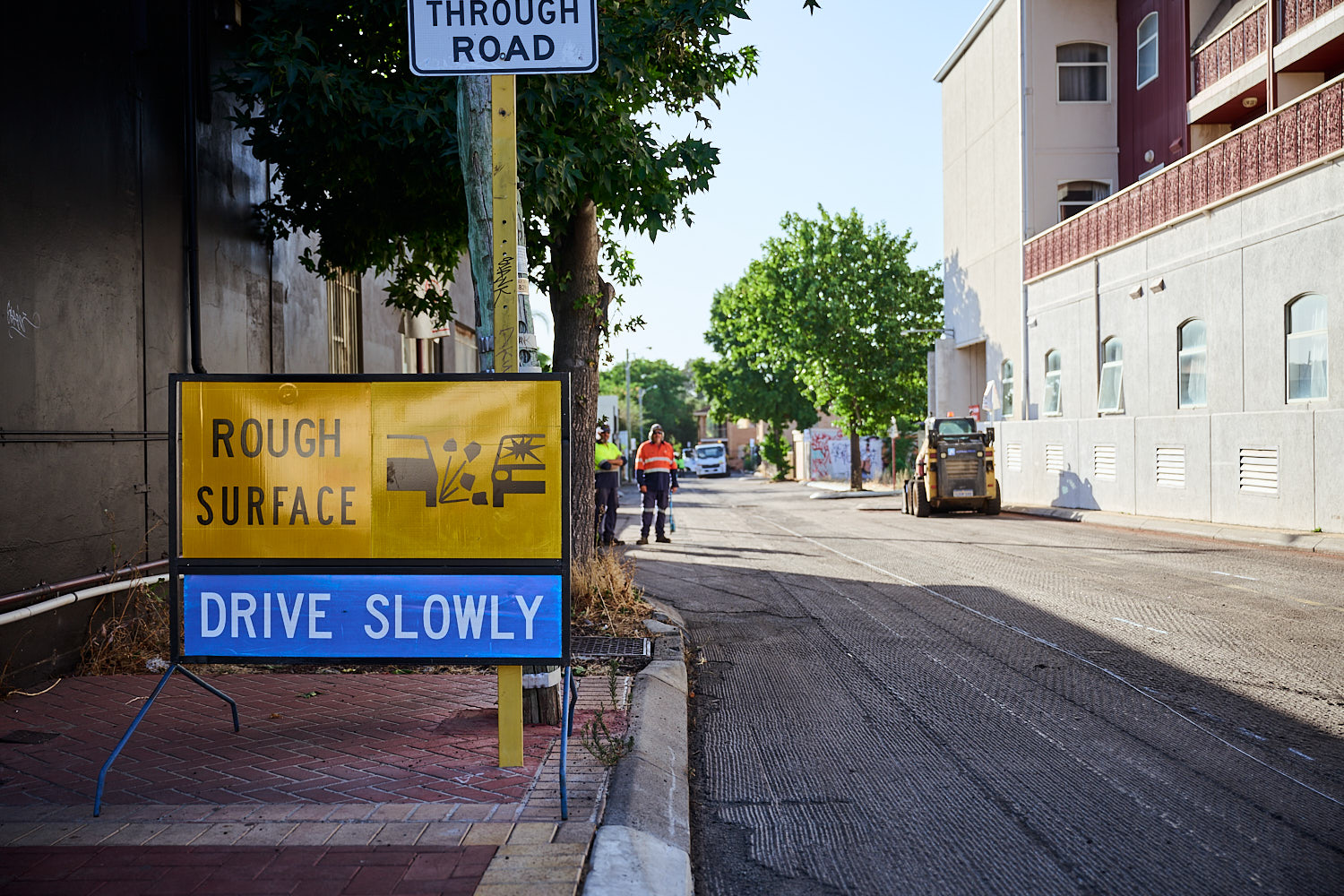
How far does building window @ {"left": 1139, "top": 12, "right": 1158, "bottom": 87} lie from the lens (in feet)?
86.2

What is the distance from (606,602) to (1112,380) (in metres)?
18.8

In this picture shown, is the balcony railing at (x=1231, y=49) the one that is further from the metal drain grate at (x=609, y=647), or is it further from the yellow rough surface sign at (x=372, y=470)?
the yellow rough surface sign at (x=372, y=470)

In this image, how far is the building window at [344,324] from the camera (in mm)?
12297

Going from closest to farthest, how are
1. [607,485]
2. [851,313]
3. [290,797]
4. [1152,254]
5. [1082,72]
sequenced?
[290,797] → [607,485] → [1152,254] → [1082,72] → [851,313]

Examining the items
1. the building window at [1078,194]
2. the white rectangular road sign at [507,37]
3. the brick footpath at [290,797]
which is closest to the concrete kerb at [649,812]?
the brick footpath at [290,797]

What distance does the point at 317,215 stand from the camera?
9336 millimetres

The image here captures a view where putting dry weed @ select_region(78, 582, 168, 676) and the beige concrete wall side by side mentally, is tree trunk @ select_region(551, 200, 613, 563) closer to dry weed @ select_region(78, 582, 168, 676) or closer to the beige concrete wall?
dry weed @ select_region(78, 582, 168, 676)

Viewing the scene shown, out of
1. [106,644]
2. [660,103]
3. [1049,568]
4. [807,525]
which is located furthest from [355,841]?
[807,525]

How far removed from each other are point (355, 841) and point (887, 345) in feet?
119

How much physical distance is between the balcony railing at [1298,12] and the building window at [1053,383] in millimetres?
9235

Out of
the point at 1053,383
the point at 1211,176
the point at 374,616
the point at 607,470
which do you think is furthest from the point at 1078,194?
the point at 374,616

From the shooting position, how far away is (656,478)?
56.3ft

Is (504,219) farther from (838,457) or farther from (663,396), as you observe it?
(663,396)

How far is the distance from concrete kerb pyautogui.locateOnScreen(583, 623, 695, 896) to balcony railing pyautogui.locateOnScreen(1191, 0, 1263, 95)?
66.1 feet
